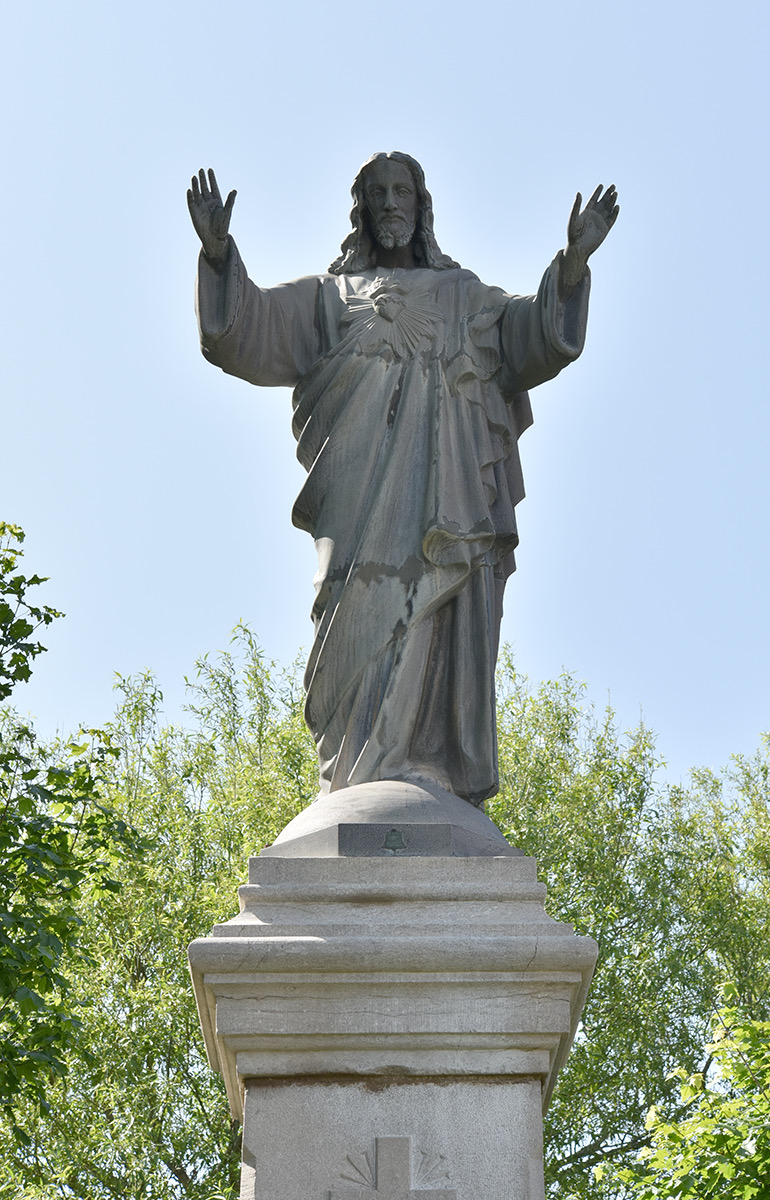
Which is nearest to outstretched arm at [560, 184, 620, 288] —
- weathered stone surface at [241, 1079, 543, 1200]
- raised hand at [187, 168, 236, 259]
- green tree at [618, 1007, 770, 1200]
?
raised hand at [187, 168, 236, 259]

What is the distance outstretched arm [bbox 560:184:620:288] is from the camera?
5.70 metres

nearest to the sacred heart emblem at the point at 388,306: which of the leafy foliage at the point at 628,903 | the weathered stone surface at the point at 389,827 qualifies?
the weathered stone surface at the point at 389,827

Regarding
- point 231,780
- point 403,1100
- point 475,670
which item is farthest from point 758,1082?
point 231,780

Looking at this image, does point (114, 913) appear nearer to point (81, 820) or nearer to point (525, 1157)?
point (81, 820)

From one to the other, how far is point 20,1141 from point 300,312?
5.36 m

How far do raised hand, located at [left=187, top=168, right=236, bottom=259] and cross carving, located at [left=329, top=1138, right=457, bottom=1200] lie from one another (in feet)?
10.8

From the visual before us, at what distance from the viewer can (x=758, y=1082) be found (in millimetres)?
11258

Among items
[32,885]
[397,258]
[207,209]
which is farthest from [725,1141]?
[207,209]

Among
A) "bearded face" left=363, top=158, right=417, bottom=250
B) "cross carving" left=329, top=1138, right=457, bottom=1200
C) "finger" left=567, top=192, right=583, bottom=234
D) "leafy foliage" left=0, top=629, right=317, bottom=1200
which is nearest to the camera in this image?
"cross carving" left=329, top=1138, right=457, bottom=1200

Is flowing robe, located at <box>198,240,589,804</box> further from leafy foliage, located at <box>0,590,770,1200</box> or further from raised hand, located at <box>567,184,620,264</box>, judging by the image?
Answer: leafy foliage, located at <box>0,590,770,1200</box>

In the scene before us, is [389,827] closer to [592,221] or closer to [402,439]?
[402,439]

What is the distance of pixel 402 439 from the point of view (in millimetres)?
5734

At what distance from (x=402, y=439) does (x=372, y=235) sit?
119 centimetres

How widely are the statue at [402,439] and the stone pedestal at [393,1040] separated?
100 cm
